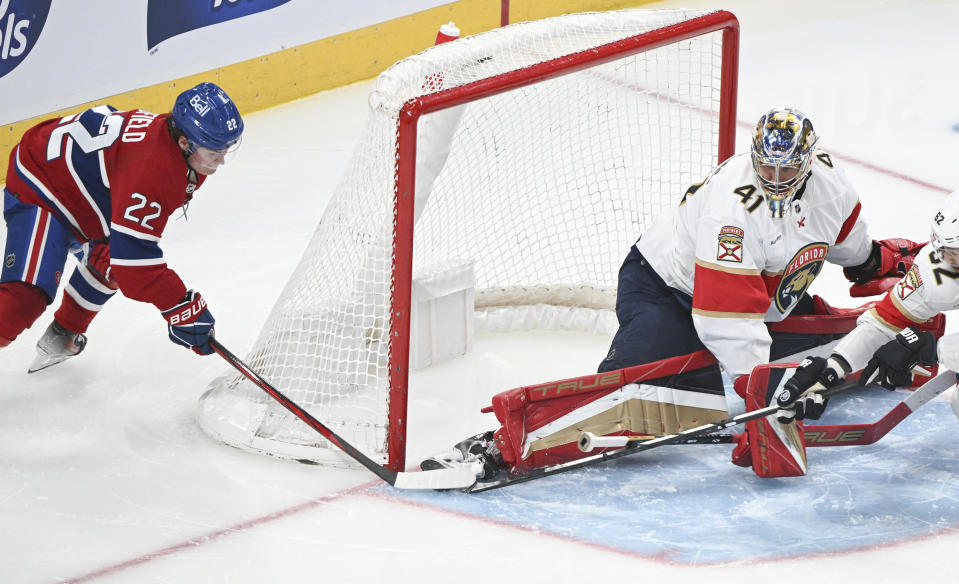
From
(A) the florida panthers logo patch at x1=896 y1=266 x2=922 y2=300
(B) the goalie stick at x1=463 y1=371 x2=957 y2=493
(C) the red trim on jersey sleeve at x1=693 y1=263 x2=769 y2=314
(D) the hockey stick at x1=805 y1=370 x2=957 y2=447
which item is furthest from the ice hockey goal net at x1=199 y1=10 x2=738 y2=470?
(D) the hockey stick at x1=805 y1=370 x2=957 y2=447

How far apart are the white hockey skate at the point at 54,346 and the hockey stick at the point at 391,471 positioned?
27.8 inches

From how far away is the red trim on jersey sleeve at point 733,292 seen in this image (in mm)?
2912

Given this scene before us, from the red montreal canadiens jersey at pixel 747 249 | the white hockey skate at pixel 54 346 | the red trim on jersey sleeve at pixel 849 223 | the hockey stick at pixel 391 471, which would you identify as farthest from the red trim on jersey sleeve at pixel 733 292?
the white hockey skate at pixel 54 346

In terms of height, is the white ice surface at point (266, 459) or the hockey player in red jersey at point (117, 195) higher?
the hockey player in red jersey at point (117, 195)

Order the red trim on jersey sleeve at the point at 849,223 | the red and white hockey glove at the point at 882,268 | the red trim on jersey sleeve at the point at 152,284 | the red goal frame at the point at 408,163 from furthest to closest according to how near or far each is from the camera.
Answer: the red and white hockey glove at the point at 882,268
the red trim on jersey sleeve at the point at 849,223
the red trim on jersey sleeve at the point at 152,284
the red goal frame at the point at 408,163

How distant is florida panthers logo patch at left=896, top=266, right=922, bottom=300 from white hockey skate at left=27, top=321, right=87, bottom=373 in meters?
2.16

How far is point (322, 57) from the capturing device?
18.2 ft

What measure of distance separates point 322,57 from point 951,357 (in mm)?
3448

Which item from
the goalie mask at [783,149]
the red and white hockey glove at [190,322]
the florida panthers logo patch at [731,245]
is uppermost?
the goalie mask at [783,149]

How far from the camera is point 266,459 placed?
3.09 metres

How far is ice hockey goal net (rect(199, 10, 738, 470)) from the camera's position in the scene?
295 centimetres

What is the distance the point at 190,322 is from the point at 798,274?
146 centimetres

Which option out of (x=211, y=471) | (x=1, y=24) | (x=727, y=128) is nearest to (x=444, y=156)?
(x=727, y=128)

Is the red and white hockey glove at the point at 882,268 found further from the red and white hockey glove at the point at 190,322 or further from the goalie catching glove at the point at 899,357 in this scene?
the red and white hockey glove at the point at 190,322
